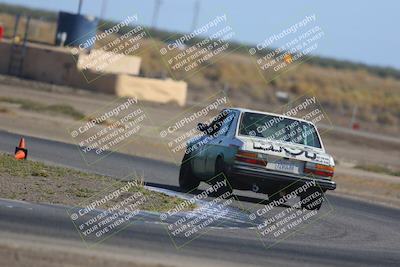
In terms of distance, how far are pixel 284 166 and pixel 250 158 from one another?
0.60m

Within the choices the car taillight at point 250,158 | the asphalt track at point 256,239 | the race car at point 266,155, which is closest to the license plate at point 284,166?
the race car at point 266,155

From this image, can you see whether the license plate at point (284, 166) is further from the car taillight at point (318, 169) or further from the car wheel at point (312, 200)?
the car wheel at point (312, 200)

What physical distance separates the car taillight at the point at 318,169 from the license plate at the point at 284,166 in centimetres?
14

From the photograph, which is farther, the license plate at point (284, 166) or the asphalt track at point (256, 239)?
the license plate at point (284, 166)

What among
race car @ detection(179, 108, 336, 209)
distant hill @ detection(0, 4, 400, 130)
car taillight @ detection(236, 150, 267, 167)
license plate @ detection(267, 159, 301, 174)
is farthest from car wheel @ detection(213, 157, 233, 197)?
distant hill @ detection(0, 4, 400, 130)

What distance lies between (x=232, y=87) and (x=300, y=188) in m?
66.5

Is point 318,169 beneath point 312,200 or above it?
above

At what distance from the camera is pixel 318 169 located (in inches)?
714

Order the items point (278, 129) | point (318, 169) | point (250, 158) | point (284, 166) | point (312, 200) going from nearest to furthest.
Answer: point (250, 158)
point (284, 166)
point (318, 169)
point (312, 200)
point (278, 129)

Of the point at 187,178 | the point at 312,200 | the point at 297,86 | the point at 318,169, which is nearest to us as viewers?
the point at 318,169

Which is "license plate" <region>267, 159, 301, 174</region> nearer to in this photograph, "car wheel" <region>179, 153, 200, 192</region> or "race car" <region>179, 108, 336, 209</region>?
"race car" <region>179, 108, 336, 209</region>

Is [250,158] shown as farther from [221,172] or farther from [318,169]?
[318,169]

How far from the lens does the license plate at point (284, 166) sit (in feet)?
58.6

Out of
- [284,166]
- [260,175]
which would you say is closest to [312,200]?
[284,166]
